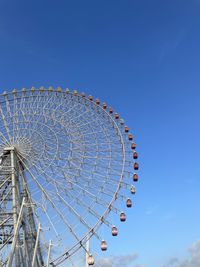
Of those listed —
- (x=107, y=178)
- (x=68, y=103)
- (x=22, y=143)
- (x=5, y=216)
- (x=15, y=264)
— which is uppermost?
(x=68, y=103)

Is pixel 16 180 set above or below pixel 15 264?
above

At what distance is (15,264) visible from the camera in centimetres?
4294

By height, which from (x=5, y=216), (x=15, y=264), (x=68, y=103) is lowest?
(x=15, y=264)

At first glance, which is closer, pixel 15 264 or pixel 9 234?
pixel 15 264

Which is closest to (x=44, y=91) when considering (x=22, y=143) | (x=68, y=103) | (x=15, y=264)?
(x=68, y=103)

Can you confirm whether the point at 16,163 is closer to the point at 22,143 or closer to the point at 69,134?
the point at 22,143

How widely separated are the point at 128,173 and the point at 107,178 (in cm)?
218

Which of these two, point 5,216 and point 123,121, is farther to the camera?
point 123,121

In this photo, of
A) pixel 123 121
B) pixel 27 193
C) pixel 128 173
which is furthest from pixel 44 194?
pixel 123 121

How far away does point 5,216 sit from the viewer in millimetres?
45906

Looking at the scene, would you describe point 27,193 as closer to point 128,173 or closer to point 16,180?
point 16,180

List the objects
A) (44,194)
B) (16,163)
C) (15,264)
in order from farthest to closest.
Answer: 1. (16,163)
2. (44,194)
3. (15,264)

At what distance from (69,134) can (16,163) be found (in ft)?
20.8

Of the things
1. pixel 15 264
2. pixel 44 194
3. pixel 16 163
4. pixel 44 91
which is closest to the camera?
pixel 15 264
